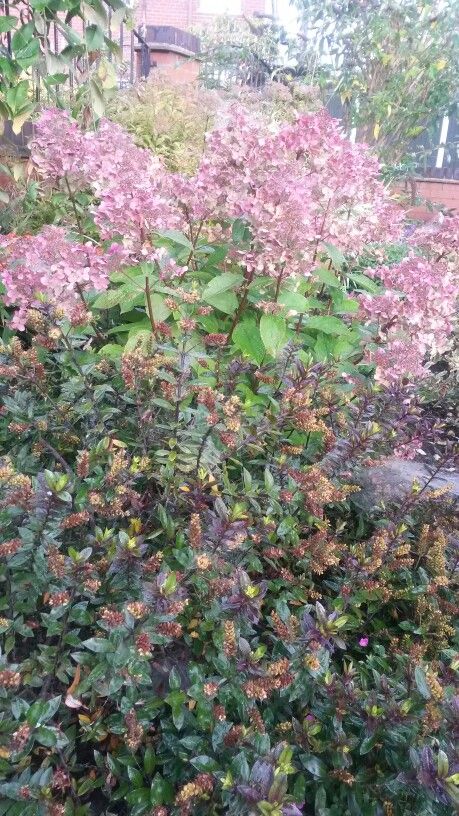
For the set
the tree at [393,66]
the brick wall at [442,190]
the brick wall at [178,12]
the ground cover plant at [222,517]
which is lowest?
the ground cover plant at [222,517]

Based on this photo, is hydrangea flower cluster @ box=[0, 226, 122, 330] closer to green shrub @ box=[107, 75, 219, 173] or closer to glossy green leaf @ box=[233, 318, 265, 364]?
glossy green leaf @ box=[233, 318, 265, 364]

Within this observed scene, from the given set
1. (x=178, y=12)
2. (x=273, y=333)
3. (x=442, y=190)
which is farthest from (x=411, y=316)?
(x=178, y=12)

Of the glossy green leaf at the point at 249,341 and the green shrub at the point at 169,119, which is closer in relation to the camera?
the glossy green leaf at the point at 249,341

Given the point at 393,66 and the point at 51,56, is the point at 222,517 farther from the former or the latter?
the point at 393,66

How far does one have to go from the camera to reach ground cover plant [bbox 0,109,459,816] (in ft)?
3.41

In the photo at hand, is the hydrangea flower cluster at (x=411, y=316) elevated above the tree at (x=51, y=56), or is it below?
below

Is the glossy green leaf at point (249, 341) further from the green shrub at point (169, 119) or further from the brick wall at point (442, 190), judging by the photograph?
the brick wall at point (442, 190)

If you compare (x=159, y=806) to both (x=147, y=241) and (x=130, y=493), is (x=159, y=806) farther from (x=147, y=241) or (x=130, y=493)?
(x=147, y=241)

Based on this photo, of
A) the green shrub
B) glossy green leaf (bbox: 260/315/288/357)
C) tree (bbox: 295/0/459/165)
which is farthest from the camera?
tree (bbox: 295/0/459/165)

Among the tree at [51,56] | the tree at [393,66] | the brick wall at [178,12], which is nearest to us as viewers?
the tree at [51,56]

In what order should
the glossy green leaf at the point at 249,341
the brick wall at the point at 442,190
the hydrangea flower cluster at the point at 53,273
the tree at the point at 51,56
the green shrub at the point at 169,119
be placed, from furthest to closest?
the brick wall at the point at 442,190, the green shrub at the point at 169,119, the tree at the point at 51,56, the glossy green leaf at the point at 249,341, the hydrangea flower cluster at the point at 53,273

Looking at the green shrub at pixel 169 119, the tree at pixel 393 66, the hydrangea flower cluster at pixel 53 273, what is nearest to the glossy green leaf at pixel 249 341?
the hydrangea flower cluster at pixel 53 273

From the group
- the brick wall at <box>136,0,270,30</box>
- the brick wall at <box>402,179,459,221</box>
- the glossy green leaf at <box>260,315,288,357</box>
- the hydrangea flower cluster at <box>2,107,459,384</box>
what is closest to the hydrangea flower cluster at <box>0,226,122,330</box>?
the hydrangea flower cluster at <box>2,107,459,384</box>

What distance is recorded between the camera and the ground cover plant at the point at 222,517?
1.04m
